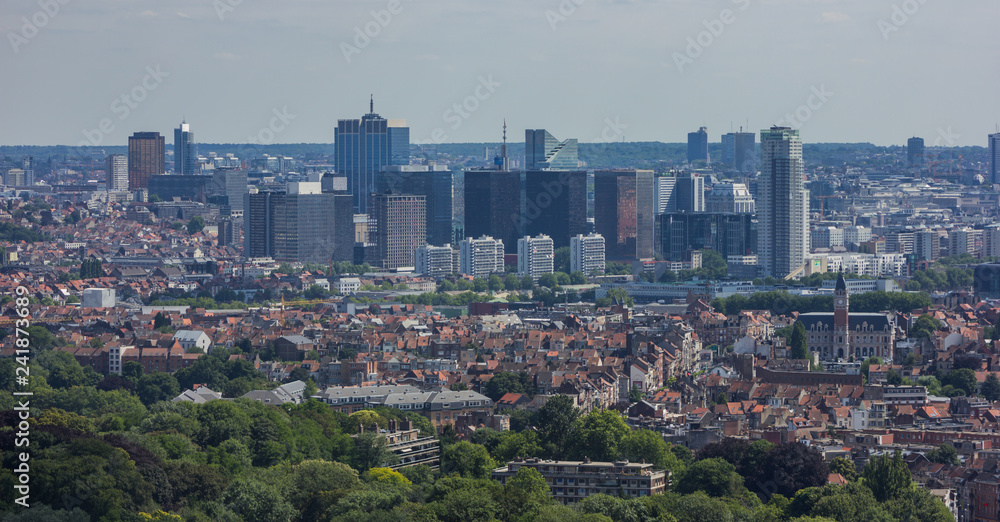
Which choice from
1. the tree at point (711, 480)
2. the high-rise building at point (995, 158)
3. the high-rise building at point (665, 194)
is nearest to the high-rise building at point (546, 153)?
the high-rise building at point (665, 194)

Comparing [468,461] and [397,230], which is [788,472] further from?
[397,230]

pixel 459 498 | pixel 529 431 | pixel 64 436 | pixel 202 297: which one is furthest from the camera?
pixel 202 297

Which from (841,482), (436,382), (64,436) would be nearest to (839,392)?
(436,382)

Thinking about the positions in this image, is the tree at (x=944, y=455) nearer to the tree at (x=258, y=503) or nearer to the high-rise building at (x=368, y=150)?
the tree at (x=258, y=503)

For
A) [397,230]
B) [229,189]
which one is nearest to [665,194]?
[397,230]

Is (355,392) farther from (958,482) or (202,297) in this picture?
(202,297)

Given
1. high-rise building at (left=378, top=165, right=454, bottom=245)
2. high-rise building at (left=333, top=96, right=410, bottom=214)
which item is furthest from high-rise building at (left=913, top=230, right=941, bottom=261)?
high-rise building at (left=333, top=96, right=410, bottom=214)
